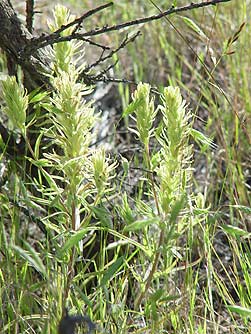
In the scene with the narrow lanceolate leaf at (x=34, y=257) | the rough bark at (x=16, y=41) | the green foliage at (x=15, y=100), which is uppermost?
the rough bark at (x=16, y=41)

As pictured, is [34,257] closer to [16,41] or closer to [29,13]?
[16,41]

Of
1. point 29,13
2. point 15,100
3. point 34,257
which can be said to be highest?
point 29,13

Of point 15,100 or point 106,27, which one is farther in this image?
point 106,27

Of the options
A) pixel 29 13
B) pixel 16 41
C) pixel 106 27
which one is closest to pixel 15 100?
pixel 106 27

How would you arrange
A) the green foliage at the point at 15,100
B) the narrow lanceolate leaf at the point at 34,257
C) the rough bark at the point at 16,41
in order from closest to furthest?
1. the narrow lanceolate leaf at the point at 34,257
2. the green foliage at the point at 15,100
3. the rough bark at the point at 16,41

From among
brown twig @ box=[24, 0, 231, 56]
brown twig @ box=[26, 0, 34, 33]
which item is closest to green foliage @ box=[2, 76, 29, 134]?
brown twig @ box=[24, 0, 231, 56]

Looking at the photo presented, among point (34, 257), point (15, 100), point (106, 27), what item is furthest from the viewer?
point (106, 27)

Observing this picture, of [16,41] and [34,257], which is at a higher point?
[16,41]

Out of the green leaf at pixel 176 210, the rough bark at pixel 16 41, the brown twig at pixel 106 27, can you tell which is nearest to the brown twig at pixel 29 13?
the rough bark at pixel 16 41

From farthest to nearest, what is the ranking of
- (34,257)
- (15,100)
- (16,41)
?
1. (16,41)
2. (15,100)
3. (34,257)

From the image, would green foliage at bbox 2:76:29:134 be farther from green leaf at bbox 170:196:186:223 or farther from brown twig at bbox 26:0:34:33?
brown twig at bbox 26:0:34:33

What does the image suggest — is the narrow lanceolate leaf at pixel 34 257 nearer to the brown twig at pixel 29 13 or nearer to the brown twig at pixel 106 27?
the brown twig at pixel 106 27

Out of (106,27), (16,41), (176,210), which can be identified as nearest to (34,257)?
(176,210)

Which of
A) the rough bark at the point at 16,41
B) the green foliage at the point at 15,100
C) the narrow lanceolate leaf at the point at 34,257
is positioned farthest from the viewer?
the rough bark at the point at 16,41
